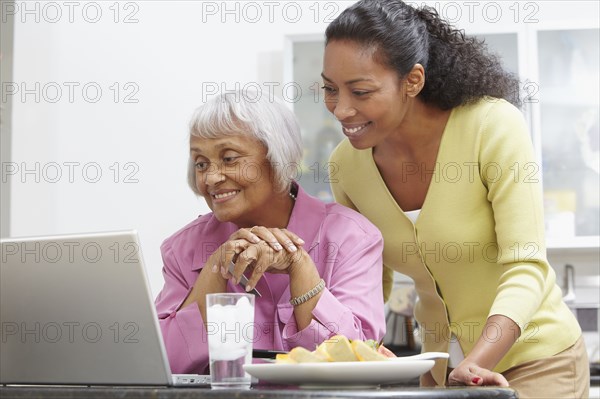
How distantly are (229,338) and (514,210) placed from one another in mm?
727

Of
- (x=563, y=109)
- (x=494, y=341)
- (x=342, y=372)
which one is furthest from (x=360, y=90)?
(x=563, y=109)

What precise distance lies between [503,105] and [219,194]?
0.62m

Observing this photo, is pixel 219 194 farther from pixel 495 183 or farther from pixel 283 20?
pixel 283 20

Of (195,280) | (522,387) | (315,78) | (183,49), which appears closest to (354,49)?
(195,280)

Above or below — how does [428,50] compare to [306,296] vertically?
above

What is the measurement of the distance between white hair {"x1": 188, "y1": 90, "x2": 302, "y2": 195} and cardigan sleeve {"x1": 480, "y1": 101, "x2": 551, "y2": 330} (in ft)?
1.30

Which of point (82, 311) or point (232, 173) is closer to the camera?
point (82, 311)

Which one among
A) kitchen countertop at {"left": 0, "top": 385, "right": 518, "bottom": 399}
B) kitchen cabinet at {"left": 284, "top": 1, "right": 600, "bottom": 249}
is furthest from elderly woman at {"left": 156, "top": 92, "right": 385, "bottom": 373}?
kitchen cabinet at {"left": 284, "top": 1, "right": 600, "bottom": 249}

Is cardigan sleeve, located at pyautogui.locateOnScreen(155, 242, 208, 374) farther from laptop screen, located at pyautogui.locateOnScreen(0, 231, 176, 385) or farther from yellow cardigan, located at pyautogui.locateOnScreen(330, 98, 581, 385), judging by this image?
yellow cardigan, located at pyautogui.locateOnScreen(330, 98, 581, 385)

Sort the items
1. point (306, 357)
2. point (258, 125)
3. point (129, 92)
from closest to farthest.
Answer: point (306, 357)
point (258, 125)
point (129, 92)

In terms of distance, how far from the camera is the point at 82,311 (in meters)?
1.22

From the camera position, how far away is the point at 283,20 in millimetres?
3148

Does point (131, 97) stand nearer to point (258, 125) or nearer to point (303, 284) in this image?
point (258, 125)

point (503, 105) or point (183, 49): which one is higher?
point (183, 49)
